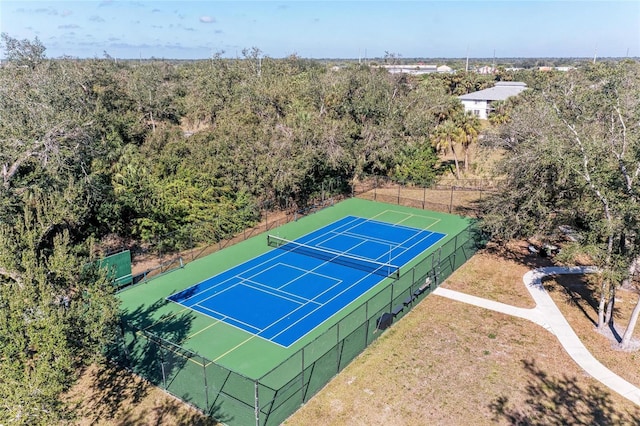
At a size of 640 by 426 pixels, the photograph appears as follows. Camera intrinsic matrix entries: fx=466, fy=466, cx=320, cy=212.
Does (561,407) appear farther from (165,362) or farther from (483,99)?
(483,99)

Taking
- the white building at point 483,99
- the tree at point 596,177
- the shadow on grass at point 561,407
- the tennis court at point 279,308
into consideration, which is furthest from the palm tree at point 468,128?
the white building at point 483,99

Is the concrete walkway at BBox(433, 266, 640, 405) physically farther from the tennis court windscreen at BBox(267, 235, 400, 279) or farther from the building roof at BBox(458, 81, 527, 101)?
the building roof at BBox(458, 81, 527, 101)

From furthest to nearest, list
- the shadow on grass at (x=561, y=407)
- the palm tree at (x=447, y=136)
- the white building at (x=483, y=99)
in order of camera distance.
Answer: the white building at (x=483, y=99), the palm tree at (x=447, y=136), the shadow on grass at (x=561, y=407)

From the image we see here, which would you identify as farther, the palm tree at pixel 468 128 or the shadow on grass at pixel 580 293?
the palm tree at pixel 468 128

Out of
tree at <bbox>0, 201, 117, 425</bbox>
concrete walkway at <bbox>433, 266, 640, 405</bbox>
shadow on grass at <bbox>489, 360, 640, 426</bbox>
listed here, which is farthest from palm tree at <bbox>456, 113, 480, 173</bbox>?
tree at <bbox>0, 201, 117, 425</bbox>

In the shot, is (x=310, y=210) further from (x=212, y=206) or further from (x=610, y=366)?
(x=610, y=366)

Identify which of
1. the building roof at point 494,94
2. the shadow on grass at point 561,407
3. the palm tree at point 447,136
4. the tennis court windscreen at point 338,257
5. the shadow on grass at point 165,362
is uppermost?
the building roof at point 494,94

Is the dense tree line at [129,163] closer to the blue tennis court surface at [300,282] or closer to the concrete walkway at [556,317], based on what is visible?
the blue tennis court surface at [300,282]
